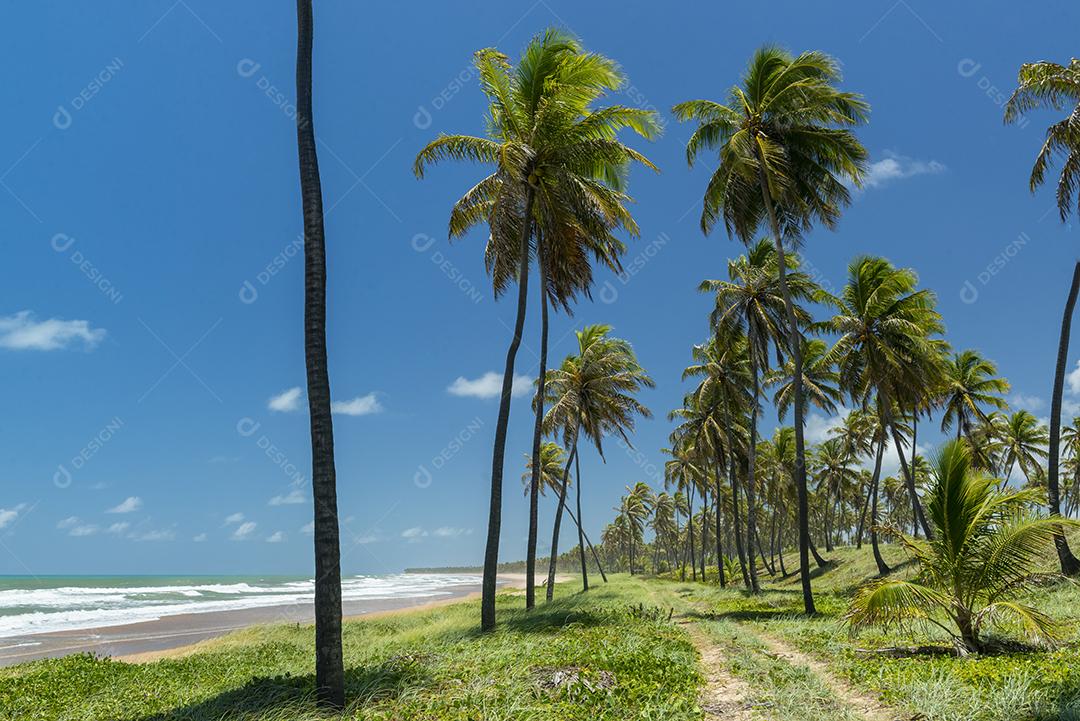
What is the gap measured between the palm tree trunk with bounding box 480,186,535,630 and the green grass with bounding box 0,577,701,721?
3.05 ft

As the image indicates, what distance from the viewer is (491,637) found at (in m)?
13.3

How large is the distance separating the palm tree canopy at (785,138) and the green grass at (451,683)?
543 inches

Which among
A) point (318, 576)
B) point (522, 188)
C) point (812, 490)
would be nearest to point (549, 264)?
point (522, 188)

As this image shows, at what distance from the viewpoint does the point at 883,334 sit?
25.3 m

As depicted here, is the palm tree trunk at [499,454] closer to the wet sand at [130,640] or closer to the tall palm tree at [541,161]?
the tall palm tree at [541,161]

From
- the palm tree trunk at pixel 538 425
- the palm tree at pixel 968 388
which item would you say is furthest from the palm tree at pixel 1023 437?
the palm tree trunk at pixel 538 425

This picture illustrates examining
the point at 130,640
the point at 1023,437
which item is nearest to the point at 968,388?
the point at 1023,437

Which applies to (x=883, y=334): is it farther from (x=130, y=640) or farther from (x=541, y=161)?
(x=130, y=640)

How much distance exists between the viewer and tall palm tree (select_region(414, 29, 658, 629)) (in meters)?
15.3

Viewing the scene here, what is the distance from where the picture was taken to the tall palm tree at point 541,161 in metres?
15.3

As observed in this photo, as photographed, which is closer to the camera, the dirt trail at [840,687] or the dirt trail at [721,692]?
the dirt trail at [840,687]

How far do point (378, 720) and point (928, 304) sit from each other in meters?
28.5

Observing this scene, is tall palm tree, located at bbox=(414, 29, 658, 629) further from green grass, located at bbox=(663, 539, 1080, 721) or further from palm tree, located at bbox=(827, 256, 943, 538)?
palm tree, located at bbox=(827, 256, 943, 538)

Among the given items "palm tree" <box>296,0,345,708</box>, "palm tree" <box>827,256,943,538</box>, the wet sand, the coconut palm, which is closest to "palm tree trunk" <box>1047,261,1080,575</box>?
"palm tree" <box>827,256,943,538</box>
